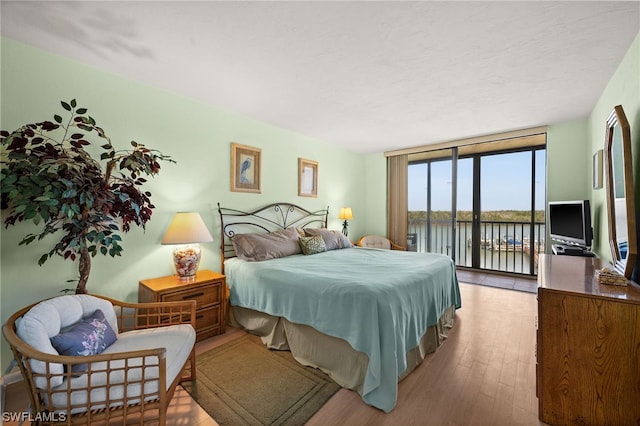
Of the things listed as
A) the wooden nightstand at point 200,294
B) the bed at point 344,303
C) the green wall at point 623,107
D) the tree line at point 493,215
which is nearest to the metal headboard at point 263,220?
the bed at point 344,303

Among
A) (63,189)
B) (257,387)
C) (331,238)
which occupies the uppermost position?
(63,189)

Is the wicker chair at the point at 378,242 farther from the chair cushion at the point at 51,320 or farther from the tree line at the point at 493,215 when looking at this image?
the chair cushion at the point at 51,320

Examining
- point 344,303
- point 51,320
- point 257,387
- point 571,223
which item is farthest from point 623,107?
point 51,320

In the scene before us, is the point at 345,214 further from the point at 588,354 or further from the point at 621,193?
the point at 588,354

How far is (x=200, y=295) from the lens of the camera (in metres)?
2.58

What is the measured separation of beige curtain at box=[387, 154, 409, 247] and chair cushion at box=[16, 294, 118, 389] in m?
4.73

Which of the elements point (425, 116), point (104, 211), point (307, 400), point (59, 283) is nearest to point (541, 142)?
point (425, 116)

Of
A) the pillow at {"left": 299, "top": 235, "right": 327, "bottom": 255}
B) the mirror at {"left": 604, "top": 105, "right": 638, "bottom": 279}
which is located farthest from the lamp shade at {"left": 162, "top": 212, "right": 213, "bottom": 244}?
the mirror at {"left": 604, "top": 105, "right": 638, "bottom": 279}

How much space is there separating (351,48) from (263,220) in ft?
8.04

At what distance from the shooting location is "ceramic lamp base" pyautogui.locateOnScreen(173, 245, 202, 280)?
261 centimetres

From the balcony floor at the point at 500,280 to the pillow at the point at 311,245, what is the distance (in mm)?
2848

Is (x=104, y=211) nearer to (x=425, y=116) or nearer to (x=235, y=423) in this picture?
(x=235, y=423)

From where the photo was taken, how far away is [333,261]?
302 centimetres

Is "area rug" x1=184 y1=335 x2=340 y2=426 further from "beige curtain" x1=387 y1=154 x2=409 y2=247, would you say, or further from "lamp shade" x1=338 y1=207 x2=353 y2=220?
"beige curtain" x1=387 y1=154 x2=409 y2=247
